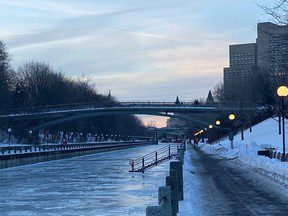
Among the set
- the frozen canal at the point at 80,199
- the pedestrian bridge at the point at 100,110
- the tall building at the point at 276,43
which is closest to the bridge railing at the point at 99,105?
the pedestrian bridge at the point at 100,110

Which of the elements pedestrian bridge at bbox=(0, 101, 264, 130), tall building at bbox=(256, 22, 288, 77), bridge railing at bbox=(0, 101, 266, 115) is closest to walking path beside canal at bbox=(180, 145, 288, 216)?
tall building at bbox=(256, 22, 288, 77)

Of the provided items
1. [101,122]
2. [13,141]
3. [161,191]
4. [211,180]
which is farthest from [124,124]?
[161,191]

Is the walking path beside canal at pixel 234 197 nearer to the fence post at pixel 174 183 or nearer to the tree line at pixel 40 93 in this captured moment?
the fence post at pixel 174 183

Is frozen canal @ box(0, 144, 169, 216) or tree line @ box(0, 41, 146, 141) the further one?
tree line @ box(0, 41, 146, 141)

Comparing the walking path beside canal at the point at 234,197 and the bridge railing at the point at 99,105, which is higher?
the bridge railing at the point at 99,105

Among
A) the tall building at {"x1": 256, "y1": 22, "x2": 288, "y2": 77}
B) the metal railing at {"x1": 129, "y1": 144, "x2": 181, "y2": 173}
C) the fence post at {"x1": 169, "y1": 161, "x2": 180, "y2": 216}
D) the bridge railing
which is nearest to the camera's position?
the fence post at {"x1": 169, "y1": 161, "x2": 180, "y2": 216}

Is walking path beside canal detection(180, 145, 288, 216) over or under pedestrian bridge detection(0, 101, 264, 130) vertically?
under

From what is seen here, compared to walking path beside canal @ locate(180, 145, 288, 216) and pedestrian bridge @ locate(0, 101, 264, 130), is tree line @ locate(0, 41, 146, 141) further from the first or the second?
walking path beside canal @ locate(180, 145, 288, 216)

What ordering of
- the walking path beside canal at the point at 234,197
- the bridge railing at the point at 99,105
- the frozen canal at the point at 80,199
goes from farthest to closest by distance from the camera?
the bridge railing at the point at 99,105
the frozen canal at the point at 80,199
the walking path beside canal at the point at 234,197

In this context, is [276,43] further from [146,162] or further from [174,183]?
[146,162]

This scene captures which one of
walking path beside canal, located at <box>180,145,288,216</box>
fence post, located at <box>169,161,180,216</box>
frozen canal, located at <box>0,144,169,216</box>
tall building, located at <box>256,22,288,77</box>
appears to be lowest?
frozen canal, located at <box>0,144,169,216</box>

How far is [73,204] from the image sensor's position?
65.0ft

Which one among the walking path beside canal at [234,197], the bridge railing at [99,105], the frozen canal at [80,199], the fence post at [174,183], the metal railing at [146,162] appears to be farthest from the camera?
the bridge railing at [99,105]

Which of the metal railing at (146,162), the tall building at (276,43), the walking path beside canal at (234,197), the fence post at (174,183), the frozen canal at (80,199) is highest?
the tall building at (276,43)
